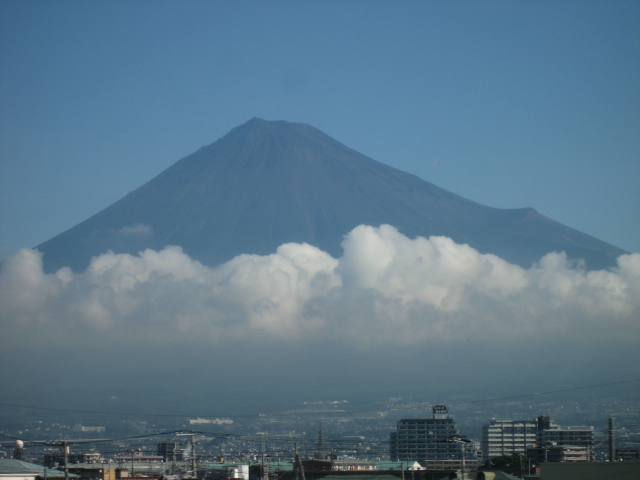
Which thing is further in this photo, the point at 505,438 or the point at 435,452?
the point at 505,438

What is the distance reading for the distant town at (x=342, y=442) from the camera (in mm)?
43125

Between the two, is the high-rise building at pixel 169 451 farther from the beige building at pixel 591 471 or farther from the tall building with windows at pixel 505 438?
the tall building with windows at pixel 505 438

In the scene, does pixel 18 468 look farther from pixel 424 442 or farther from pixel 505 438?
pixel 505 438

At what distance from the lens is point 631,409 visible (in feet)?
451

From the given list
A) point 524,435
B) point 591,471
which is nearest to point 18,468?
point 591,471

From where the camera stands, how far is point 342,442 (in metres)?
86.8

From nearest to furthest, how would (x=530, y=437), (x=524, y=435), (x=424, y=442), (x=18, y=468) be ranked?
(x=18, y=468) < (x=424, y=442) < (x=524, y=435) < (x=530, y=437)

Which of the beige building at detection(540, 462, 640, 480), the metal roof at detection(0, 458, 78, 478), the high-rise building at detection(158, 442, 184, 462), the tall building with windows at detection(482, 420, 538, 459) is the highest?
the beige building at detection(540, 462, 640, 480)

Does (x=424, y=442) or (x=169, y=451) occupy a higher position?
(x=169, y=451)

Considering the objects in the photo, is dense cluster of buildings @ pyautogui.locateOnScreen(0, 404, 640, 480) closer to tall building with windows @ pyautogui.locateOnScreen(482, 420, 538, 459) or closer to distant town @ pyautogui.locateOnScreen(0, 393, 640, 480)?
tall building with windows @ pyautogui.locateOnScreen(482, 420, 538, 459)

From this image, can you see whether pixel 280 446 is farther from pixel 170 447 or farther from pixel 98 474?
pixel 98 474

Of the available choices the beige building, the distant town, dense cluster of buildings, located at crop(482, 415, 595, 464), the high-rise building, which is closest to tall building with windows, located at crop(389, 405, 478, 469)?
the distant town

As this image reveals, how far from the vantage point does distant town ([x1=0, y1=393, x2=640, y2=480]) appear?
43.1 meters

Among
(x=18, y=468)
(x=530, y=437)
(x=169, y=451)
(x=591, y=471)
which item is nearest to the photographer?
(x=591, y=471)
